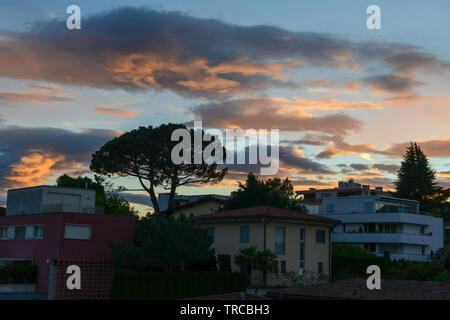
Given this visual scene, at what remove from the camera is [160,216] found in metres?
48.3

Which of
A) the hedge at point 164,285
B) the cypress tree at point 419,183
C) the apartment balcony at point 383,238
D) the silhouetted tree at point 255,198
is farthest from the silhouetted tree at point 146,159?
the cypress tree at point 419,183

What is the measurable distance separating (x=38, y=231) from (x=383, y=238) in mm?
50601

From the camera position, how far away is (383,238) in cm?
8606

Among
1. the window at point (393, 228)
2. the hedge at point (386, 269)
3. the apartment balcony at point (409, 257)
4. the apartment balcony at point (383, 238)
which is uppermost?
the window at point (393, 228)

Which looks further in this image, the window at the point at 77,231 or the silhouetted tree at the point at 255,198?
the silhouetted tree at the point at 255,198

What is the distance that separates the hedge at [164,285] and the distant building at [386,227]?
4470cm

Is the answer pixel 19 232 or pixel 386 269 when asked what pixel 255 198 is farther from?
pixel 19 232

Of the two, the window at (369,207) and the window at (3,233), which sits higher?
the window at (369,207)

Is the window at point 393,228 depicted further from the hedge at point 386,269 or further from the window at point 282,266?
the window at point 282,266

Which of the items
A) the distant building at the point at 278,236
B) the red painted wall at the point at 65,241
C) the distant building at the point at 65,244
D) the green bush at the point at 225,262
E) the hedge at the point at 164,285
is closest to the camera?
the hedge at the point at 164,285

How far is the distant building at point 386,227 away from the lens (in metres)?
86.4
